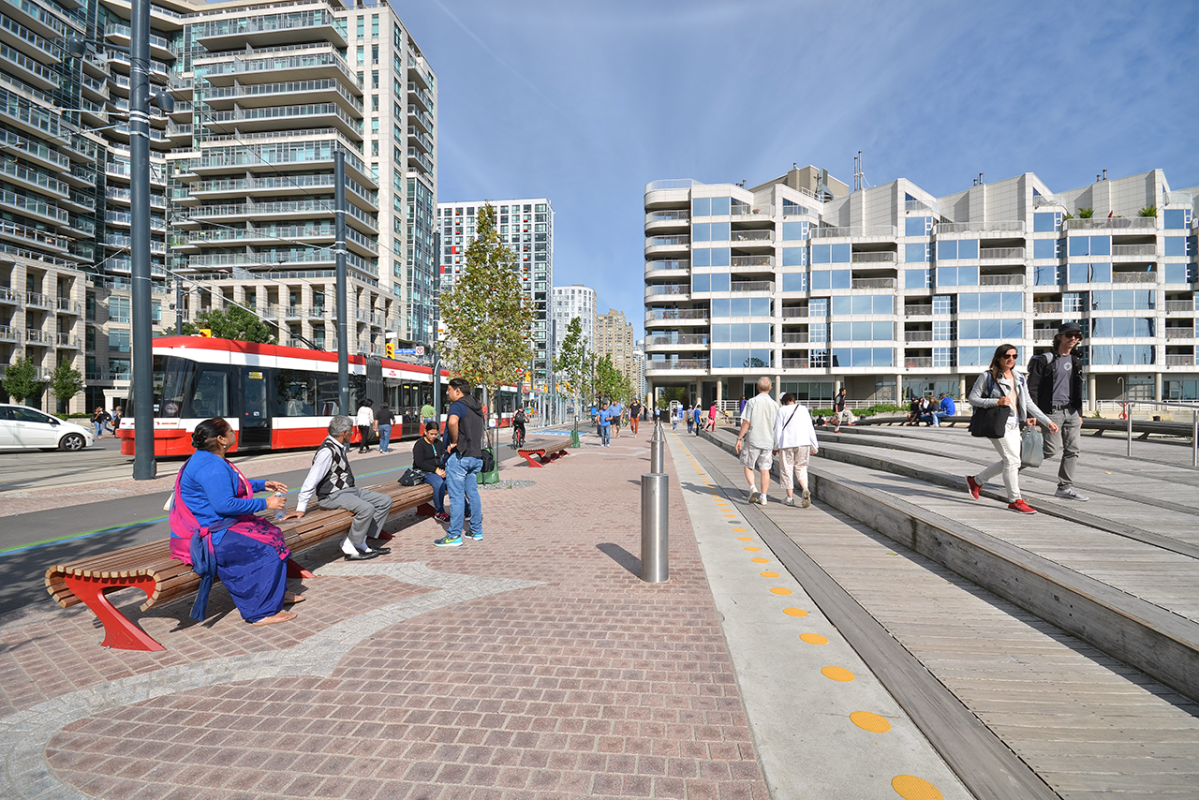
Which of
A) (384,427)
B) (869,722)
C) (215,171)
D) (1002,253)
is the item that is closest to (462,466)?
(869,722)

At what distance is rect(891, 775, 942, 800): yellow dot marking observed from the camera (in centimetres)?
204

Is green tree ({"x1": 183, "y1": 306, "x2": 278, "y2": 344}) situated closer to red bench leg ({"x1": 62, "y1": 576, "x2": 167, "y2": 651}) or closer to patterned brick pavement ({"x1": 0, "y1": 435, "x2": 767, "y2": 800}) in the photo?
red bench leg ({"x1": 62, "y1": 576, "x2": 167, "y2": 651})

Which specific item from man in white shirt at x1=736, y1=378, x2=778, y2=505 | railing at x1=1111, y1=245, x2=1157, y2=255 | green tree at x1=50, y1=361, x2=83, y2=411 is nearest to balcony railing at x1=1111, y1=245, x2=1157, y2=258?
railing at x1=1111, y1=245, x2=1157, y2=255

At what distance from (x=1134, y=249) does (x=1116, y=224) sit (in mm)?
2611

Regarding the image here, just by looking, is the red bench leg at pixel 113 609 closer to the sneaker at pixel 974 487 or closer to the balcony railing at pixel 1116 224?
the sneaker at pixel 974 487

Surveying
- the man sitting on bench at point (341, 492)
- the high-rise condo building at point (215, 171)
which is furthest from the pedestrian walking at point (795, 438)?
the high-rise condo building at point (215, 171)

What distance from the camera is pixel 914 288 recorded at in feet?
158

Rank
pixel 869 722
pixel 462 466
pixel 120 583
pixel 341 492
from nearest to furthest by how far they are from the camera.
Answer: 1. pixel 869 722
2. pixel 120 583
3. pixel 341 492
4. pixel 462 466

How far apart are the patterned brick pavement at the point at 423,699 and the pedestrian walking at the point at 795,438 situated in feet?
11.5

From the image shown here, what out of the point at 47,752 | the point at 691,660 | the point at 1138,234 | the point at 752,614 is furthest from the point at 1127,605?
the point at 1138,234

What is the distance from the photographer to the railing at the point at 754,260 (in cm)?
4922

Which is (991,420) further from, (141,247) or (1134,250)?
(1134,250)

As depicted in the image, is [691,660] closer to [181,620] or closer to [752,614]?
[752,614]

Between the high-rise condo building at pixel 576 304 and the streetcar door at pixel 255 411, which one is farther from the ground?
the high-rise condo building at pixel 576 304
